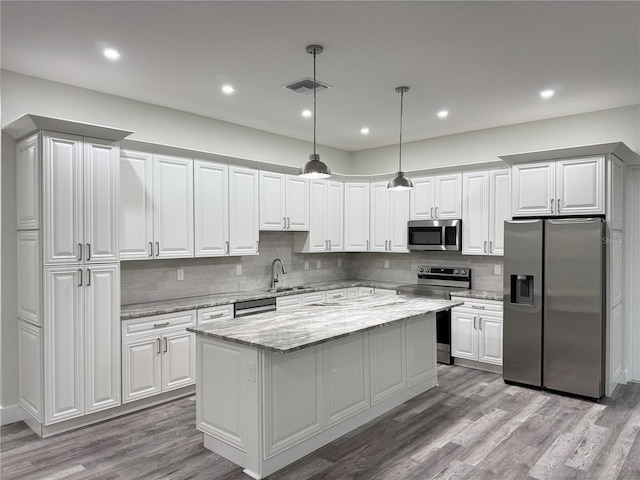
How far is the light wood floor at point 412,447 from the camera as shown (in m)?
2.97

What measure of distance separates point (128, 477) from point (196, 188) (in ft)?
9.03

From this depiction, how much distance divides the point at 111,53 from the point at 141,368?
2620 millimetres

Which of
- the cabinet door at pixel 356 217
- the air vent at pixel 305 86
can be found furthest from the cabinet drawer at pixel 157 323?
the cabinet door at pixel 356 217

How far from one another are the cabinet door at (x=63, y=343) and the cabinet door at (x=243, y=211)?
1.76 meters

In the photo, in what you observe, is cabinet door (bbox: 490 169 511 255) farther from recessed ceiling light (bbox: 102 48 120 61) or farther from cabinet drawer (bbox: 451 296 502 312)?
recessed ceiling light (bbox: 102 48 120 61)

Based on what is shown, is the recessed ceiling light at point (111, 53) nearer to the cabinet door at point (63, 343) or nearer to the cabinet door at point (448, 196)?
the cabinet door at point (63, 343)

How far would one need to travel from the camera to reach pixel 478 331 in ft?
17.1

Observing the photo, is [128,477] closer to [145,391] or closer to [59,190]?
[145,391]

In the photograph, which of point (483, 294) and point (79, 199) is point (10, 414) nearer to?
point (79, 199)

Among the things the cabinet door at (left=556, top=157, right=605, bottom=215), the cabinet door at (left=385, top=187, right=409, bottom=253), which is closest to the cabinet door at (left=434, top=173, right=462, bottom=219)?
the cabinet door at (left=385, top=187, right=409, bottom=253)

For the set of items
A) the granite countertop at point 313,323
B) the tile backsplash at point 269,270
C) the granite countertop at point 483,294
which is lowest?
the granite countertop at point 483,294

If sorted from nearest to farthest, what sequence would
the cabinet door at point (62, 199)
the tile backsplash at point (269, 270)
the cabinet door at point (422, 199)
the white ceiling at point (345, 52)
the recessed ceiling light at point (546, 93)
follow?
the white ceiling at point (345, 52) → the cabinet door at point (62, 199) → the recessed ceiling light at point (546, 93) → the tile backsplash at point (269, 270) → the cabinet door at point (422, 199)

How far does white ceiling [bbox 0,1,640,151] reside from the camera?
107 inches

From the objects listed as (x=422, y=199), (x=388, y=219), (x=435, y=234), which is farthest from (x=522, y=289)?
(x=388, y=219)
